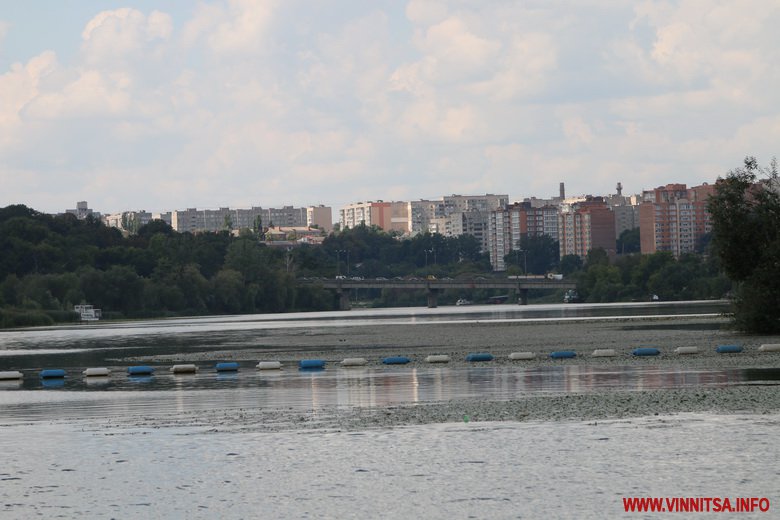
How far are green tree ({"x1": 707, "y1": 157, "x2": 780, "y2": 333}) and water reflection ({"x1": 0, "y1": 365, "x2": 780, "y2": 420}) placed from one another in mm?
21468

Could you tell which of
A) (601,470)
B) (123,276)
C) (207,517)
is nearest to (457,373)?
(601,470)

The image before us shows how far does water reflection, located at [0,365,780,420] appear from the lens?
3747 centimetres

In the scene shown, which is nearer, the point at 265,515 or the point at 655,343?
the point at 265,515

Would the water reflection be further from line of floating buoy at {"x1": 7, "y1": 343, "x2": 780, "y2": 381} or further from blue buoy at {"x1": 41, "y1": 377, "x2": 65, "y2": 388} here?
line of floating buoy at {"x1": 7, "y1": 343, "x2": 780, "y2": 381}

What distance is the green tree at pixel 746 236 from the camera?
217 feet

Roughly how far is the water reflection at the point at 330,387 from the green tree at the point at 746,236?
21.5m

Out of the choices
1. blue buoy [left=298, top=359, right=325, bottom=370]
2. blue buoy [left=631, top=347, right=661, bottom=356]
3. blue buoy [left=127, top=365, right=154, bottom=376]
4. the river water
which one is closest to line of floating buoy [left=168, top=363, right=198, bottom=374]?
blue buoy [left=127, top=365, right=154, bottom=376]

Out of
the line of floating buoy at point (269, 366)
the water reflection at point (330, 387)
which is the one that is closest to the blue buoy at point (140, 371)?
the water reflection at point (330, 387)

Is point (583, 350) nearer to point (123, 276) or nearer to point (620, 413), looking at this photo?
point (620, 413)

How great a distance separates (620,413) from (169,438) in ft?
35.0

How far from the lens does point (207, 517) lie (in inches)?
818

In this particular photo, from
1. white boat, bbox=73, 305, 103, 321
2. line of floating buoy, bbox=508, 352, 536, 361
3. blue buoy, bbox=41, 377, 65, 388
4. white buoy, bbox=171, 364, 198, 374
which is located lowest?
white boat, bbox=73, 305, 103, 321

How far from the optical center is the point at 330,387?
43125mm
